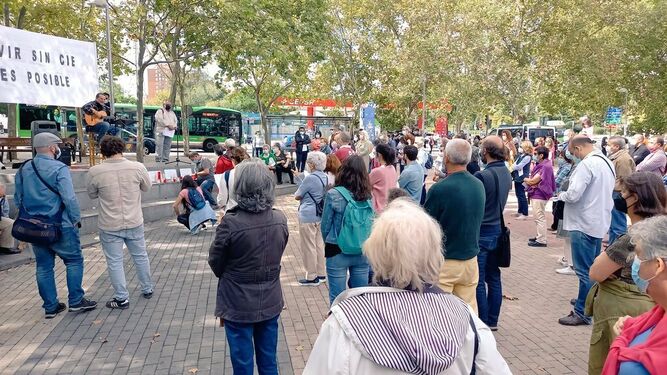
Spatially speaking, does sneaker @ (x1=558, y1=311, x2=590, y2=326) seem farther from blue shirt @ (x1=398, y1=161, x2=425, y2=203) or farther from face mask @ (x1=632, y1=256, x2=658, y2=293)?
face mask @ (x1=632, y1=256, x2=658, y2=293)

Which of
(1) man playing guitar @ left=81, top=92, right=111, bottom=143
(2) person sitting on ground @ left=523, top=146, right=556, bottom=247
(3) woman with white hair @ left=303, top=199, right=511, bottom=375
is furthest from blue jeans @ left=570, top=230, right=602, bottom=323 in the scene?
(1) man playing guitar @ left=81, top=92, right=111, bottom=143

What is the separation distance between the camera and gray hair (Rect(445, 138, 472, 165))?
384 cm

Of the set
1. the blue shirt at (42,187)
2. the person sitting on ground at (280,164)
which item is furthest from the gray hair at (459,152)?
the person sitting on ground at (280,164)

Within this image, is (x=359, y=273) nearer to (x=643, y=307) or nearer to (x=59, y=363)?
(x=643, y=307)

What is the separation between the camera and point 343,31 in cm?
3612

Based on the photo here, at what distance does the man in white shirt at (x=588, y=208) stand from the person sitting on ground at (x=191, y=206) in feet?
21.4

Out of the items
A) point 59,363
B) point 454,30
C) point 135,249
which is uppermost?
point 454,30

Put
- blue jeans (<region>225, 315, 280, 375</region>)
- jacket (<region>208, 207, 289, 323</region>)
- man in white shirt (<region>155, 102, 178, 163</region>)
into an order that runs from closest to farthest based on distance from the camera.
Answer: jacket (<region>208, 207, 289, 323</region>) < blue jeans (<region>225, 315, 280, 375</region>) < man in white shirt (<region>155, 102, 178, 163</region>)

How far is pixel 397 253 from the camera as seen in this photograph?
176 centimetres

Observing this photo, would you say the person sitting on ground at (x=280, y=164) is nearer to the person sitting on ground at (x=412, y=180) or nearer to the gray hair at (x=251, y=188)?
the person sitting on ground at (x=412, y=180)

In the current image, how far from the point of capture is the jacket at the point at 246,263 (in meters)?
3.11

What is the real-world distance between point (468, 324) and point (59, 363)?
3.96 meters

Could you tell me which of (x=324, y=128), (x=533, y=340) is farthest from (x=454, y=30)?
(x=533, y=340)

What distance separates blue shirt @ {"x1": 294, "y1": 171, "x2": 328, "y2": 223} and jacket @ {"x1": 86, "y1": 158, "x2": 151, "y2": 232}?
177cm
